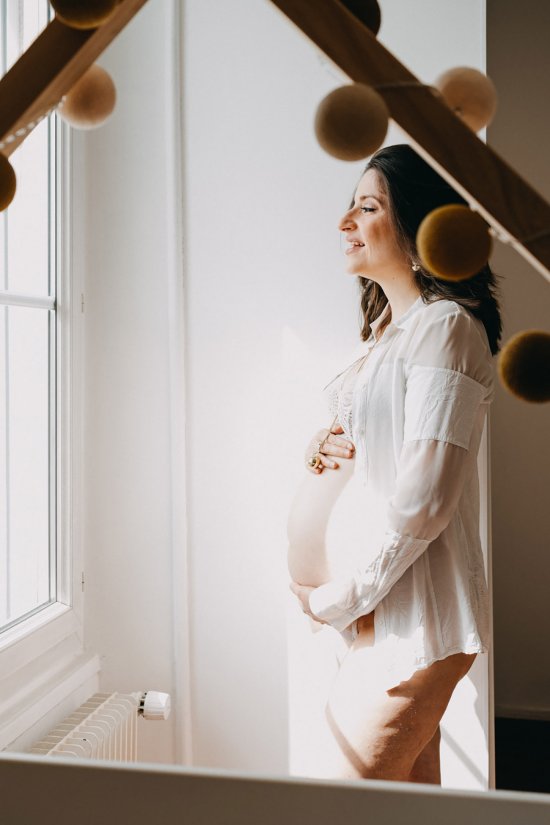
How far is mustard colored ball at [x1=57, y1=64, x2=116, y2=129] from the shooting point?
359mm

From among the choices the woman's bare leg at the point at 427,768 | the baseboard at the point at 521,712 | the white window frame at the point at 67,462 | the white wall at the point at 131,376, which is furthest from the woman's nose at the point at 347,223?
→ the baseboard at the point at 521,712

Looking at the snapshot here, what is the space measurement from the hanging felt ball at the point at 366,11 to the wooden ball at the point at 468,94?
0.04 metres

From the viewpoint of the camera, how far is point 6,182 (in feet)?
0.98

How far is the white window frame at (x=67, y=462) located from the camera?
167 centimetres

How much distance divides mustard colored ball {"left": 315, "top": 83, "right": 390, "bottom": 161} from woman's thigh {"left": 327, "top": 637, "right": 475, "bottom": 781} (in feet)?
3.46

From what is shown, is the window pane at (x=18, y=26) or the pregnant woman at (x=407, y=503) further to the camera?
the window pane at (x=18, y=26)

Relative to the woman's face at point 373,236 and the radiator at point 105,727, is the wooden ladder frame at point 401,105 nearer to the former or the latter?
the woman's face at point 373,236

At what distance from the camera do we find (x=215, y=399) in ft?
6.20

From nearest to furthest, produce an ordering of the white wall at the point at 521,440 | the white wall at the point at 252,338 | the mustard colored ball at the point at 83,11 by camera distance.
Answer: the mustard colored ball at the point at 83,11 < the white wall at the point at 252,338 < the white wall at the point at 521,440

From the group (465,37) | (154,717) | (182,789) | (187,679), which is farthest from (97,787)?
(465,37)

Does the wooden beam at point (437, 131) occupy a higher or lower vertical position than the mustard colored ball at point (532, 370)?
higher

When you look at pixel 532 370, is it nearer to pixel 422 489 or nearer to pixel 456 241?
pixel 456 241

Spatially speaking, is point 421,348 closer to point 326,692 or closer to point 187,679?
point 326,692

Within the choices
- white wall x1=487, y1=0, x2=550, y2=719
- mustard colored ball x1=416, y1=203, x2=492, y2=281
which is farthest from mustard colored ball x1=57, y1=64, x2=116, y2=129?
white wall x1=487, y1=0, x2=550, y2=719
